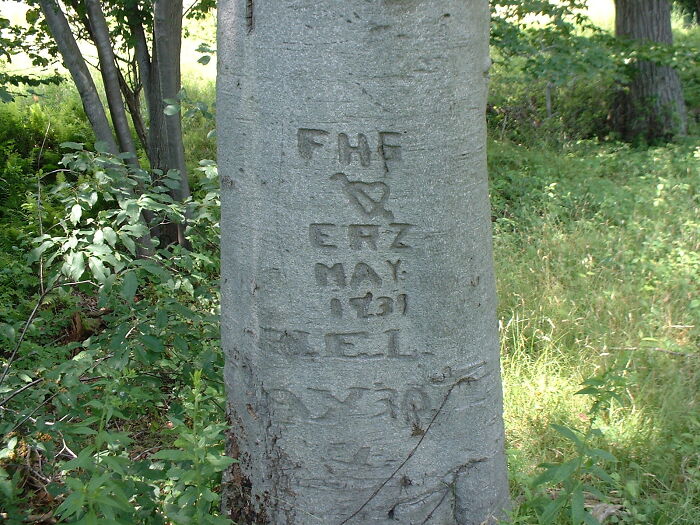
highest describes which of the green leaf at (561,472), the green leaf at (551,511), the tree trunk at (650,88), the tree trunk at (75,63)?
the tree trunk at (650,88)

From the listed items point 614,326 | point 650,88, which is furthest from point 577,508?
point 650,88

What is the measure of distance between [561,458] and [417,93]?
1744 mm

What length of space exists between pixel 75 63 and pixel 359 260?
3619 mm

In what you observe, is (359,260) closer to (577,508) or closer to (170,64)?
(577,508)

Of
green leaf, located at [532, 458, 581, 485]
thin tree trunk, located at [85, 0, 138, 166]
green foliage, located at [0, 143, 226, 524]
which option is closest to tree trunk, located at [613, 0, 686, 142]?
thin tree trunk, located at [85, 0, 138, 166]

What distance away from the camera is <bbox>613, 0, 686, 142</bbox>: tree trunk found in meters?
8.13

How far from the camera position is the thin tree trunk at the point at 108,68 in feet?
15.4

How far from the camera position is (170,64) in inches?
189

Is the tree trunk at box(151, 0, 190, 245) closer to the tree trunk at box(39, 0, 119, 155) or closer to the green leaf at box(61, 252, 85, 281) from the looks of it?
the tree trunk at box(39, 0, 119, 155)

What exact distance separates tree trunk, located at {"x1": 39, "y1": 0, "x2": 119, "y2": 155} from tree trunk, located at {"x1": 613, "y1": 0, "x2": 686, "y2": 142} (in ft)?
20.3

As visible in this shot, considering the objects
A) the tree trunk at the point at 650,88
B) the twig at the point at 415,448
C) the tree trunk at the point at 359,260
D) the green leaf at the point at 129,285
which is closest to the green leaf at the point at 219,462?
the tree trunk at the point at 359,260

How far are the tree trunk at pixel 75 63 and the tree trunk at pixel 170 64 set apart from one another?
44 cm

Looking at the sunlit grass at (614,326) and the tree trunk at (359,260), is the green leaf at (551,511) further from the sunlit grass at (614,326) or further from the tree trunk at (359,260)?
the sunlit grass at (614,326)

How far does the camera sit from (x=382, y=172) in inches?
66.4
